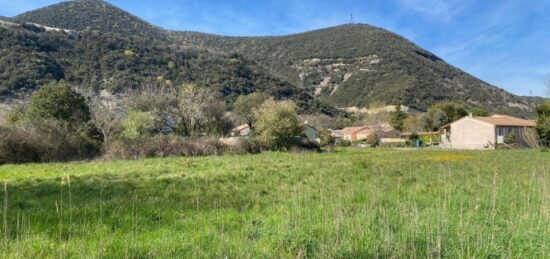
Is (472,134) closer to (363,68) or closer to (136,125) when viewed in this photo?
(136,125)

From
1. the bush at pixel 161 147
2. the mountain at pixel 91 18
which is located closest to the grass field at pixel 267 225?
the bush at pixel 161 147

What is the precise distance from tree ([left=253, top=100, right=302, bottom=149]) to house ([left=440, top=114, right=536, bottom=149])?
1245 inches

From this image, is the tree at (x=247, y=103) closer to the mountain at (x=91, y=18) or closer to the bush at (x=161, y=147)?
the bush at (x=161, y=147)

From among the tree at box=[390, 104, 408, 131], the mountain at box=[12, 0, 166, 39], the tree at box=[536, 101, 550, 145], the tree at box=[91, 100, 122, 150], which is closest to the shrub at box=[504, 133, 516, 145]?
the tree at box=[536, 101, 550, 145]

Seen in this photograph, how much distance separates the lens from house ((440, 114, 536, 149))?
57.9 meters

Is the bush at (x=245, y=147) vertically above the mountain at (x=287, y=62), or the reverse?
the mountain at (x=287, y=62)

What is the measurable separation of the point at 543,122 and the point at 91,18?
10622 cm

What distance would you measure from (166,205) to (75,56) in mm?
68140

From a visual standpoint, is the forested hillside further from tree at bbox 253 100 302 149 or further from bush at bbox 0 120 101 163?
bush at bbox 0 120 101 163

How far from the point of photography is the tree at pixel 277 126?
38719 mm

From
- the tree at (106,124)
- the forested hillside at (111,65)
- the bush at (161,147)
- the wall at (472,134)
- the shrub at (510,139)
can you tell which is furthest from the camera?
the wall at (472,134)

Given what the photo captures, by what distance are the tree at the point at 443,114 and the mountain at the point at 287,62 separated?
23335mm

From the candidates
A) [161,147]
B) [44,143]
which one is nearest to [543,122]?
[161,147]

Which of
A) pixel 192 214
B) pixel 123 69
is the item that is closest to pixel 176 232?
pixel 192 214
